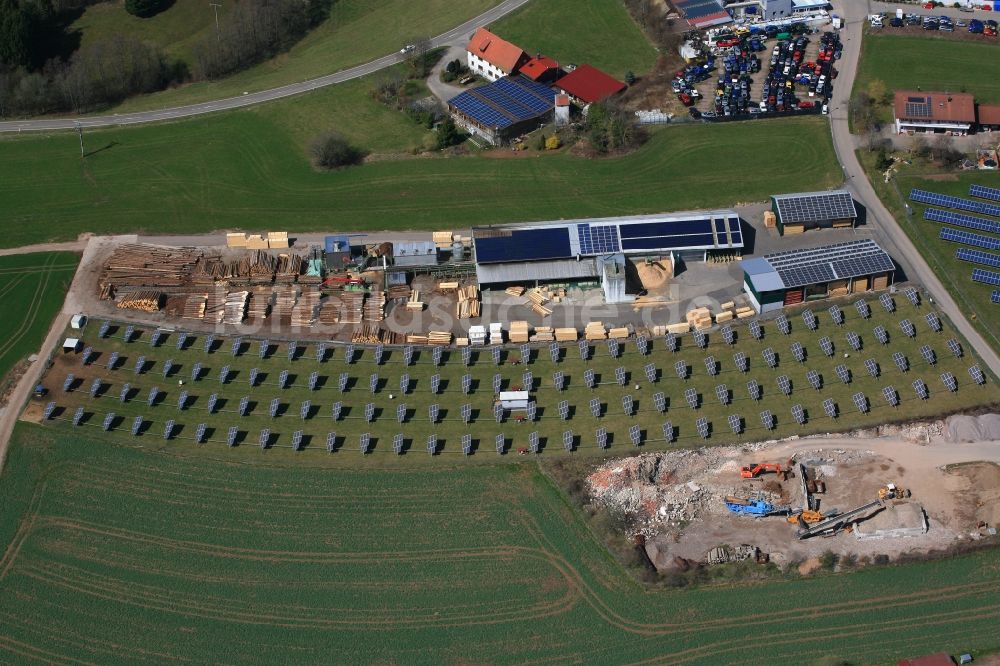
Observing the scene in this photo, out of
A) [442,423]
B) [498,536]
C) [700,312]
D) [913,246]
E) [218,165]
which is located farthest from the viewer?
[218,165]

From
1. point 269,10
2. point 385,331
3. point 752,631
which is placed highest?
point 269,10

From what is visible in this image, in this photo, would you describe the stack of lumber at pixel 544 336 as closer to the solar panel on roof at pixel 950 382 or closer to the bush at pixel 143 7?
Answer: the solar panel on roof at pixel 950 382

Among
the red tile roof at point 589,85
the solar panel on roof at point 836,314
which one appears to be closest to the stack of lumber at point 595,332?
the solar panel on roof at point 836,314

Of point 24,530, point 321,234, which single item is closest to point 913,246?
point 321,234

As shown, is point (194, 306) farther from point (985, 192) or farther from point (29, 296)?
point (985, 192)

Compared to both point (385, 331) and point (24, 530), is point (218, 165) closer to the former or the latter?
point (385, 331)

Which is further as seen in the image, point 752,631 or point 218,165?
point 218,165

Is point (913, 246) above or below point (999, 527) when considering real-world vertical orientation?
above
